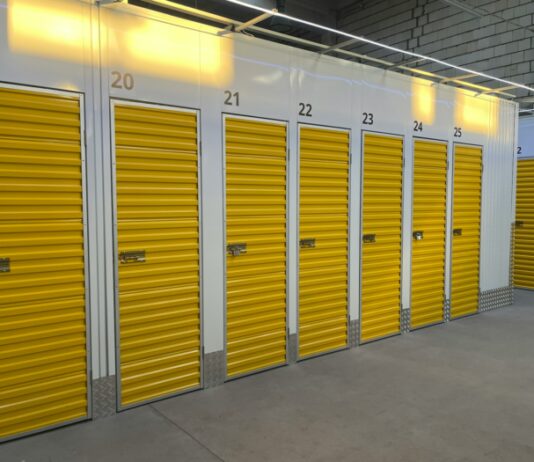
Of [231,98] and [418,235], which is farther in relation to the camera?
[418,235]

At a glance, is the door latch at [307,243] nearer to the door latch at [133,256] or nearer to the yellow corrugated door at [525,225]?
the door latch at [133,256]

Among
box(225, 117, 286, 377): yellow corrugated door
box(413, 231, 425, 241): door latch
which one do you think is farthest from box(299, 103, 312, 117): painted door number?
box(413, 231, 425, 241): door latch

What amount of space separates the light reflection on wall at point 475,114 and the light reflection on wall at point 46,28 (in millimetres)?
5003

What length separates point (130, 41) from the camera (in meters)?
3.88

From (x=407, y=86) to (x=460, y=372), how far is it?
334 centimetres

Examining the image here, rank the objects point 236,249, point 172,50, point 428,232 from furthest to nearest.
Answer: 1. point 428,232
2. point 236,249
3. point 172,50

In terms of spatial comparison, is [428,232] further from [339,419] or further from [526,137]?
[526,137]

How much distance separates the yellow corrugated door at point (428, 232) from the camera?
248 inches

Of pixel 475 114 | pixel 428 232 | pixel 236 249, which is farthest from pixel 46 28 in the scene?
pixel 475 114

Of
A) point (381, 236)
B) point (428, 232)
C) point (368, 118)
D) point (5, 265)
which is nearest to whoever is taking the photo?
point (5, 265)

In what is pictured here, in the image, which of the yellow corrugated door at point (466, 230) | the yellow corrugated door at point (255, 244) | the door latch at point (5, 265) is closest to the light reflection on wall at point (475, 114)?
the yellow corrugated door at point (466, 230)

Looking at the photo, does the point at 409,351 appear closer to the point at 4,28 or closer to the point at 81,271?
the point at 81,271

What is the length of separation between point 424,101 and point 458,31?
4010 millimetres

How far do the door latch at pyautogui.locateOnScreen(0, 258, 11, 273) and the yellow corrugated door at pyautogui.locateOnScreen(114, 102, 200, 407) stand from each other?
79 centimetres
